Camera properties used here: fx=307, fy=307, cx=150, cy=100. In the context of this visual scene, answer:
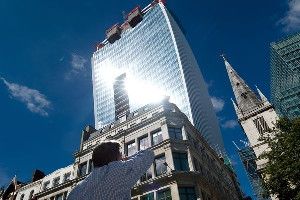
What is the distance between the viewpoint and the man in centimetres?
541

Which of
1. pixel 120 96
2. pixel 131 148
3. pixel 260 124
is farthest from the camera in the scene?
pixel 120 96

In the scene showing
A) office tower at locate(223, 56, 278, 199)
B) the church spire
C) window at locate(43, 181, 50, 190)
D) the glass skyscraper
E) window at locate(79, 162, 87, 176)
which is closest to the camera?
window at locate(79, 162, 87, 176)

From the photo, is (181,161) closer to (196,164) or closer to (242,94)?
(196,164)

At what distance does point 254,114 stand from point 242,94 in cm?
751

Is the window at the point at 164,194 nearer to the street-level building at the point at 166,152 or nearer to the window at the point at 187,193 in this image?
the street-level building at the point at 166,152

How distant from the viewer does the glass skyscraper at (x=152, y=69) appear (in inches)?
4705

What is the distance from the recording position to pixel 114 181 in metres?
5.47

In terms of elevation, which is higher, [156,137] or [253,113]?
[253,113]

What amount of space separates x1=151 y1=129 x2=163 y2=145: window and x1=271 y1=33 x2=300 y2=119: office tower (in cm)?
4037

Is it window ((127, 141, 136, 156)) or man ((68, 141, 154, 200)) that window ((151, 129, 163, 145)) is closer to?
window ((127, 141, 136, 156))

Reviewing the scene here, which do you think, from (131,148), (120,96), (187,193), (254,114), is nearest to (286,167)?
(187,193)

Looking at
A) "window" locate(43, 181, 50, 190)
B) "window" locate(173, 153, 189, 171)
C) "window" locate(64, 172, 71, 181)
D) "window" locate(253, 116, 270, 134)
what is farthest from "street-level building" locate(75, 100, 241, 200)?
"window" locate(253, 116, 270, 134)

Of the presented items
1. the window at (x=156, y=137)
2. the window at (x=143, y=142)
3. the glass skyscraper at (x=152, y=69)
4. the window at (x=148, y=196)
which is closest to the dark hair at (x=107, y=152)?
the window at (x=148, y=196)

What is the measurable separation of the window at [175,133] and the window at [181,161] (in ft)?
7.82
